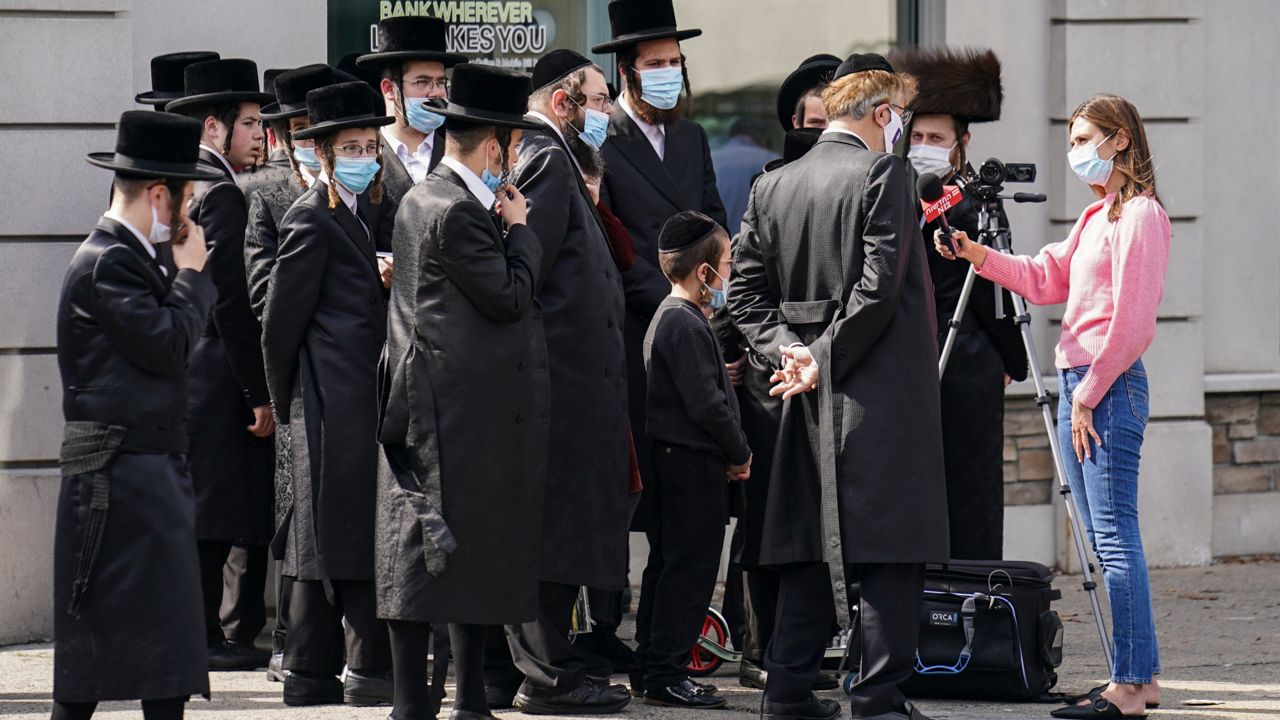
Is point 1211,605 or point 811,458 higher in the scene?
point 811,458

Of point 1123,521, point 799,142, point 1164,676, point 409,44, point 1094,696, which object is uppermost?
point 409,44

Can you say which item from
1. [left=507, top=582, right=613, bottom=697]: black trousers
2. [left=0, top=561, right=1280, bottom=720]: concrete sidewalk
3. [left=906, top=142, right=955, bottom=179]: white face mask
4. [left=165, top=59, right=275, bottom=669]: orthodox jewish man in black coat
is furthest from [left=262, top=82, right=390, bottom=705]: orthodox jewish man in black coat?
[left=906, top=142, right=955, bottom=179]: white face mask

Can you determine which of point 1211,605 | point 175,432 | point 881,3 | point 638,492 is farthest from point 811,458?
point 881,3

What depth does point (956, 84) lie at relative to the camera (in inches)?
289

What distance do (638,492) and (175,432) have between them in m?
1.93

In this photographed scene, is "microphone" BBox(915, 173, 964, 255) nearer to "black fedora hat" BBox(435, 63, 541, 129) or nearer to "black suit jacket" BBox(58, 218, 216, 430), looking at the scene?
"black fedora hat" BBox(435, 63, 541, 129)

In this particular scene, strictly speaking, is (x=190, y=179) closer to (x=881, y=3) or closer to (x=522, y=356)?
(x=522, y=356)

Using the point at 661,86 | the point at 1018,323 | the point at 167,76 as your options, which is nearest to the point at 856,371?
the point at 1018,323

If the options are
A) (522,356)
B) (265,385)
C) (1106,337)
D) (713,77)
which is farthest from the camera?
(713,77)

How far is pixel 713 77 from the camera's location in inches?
366

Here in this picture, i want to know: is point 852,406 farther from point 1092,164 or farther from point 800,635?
point 1092,164

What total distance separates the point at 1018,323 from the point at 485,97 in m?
2.26

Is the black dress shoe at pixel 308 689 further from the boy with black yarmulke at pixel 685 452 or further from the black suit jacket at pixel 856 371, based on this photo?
the black suit jacket at pixel 856 371

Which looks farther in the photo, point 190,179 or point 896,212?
point 896,212
